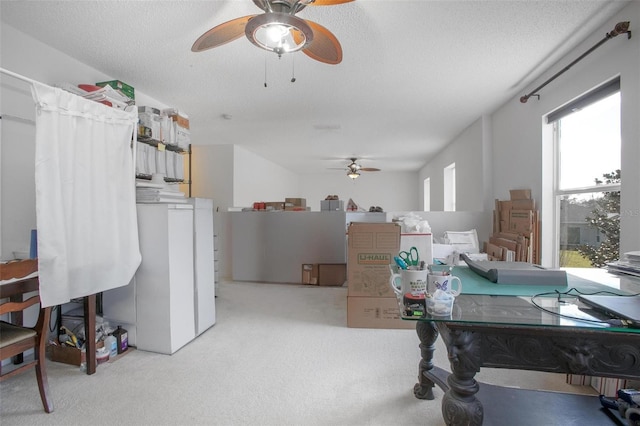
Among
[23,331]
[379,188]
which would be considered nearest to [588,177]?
[23,331]

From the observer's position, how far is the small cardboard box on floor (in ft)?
9.55

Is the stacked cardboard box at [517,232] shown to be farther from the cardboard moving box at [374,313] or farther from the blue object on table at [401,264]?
the blue object on table at [401,264]

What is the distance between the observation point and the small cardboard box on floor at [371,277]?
291 cm

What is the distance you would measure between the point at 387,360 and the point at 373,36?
98.9 inches

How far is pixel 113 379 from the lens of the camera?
80.1 inches

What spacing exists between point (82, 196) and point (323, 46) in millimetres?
1876

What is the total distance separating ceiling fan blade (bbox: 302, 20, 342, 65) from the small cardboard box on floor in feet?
5.23

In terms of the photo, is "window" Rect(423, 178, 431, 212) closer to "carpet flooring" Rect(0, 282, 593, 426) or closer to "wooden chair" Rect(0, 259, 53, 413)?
"carpet flooring" Rect(0, 282, 593, 426)

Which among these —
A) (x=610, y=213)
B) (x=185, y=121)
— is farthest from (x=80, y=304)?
(x=610, y=213)

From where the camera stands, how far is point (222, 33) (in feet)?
5.49

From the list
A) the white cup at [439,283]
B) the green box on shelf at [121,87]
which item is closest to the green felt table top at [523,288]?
the white cup at [439,283]

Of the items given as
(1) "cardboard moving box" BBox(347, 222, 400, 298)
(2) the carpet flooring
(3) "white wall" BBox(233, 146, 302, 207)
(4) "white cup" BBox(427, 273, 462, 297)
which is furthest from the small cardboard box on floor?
(3) "white wall" BBox(233, 146, 302, 207)

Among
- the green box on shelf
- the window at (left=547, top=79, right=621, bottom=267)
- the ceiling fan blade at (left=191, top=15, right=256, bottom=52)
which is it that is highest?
the green box on shelf

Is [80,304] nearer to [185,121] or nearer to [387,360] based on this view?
[185,121]
